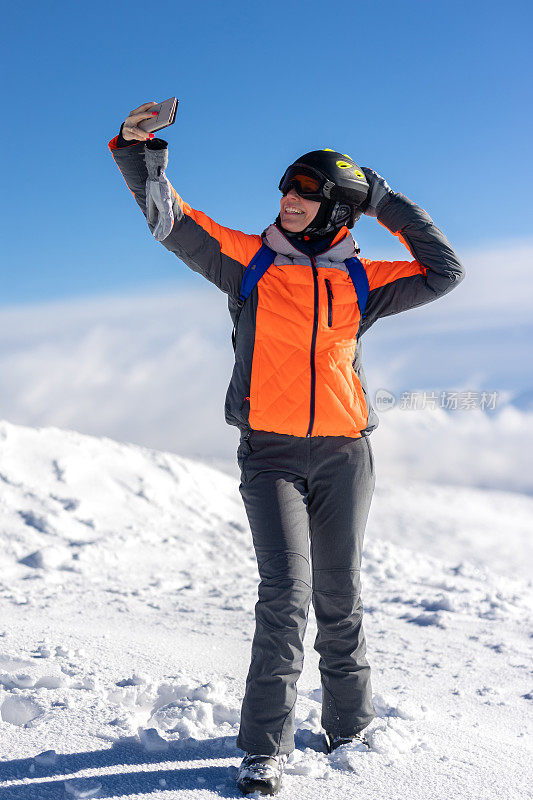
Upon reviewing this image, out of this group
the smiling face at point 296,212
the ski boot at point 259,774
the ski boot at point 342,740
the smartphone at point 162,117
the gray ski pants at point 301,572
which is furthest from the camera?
the smiling face at point 296,212

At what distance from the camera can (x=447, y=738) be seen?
125 inches

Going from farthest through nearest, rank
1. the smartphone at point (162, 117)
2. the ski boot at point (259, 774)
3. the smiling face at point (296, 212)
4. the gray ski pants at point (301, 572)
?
the smiling face at point (296, 212), the smartphone at point (162, 117), the gray ski pants at point (301, 572), the ski boot at point (259, 774)

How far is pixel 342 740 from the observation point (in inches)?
114

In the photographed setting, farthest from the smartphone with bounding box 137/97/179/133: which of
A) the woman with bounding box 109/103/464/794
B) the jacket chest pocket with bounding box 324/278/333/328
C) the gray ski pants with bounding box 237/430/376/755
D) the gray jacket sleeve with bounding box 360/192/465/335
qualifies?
the gray ski pants with bounding box 237/430/376/755

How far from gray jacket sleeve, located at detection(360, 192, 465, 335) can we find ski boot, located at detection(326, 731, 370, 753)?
1.81 m

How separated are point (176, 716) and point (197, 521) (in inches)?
208

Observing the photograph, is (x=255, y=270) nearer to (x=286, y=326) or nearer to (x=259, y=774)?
(x=286, y=326)

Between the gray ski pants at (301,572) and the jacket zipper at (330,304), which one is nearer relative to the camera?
the gray ski pants at (301,572)

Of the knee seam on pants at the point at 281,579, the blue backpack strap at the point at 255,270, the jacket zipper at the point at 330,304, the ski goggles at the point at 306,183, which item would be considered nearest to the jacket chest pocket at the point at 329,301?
the jacket zipper at the point at 330,304

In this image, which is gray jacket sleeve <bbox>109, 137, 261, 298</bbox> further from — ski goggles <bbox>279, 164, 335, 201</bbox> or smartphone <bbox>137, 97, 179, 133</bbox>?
ski goggles <bbox>279, 164, 335, 201</bbox>

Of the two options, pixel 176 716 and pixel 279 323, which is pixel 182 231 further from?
pixel 176 716

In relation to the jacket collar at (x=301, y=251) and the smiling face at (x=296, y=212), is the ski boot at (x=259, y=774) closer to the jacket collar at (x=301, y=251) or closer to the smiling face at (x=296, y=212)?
the jacket collar at (x=301, y=251)

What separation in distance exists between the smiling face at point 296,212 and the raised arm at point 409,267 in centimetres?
33

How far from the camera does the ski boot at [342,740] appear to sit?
289 cm
